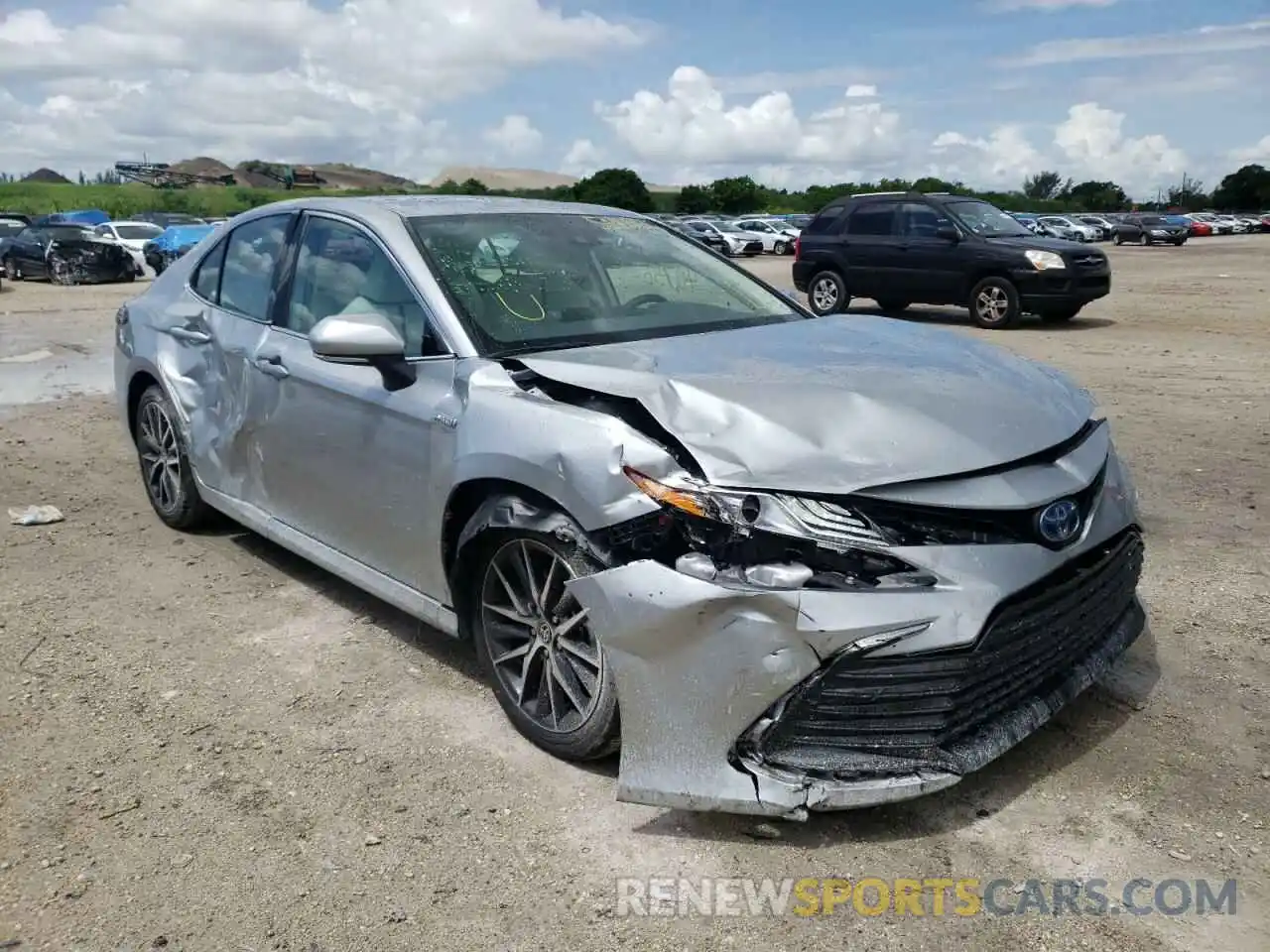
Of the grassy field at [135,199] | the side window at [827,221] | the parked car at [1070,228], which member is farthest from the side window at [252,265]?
Result: the grassy field at [135,199]

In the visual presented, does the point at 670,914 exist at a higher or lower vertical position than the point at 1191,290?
lower

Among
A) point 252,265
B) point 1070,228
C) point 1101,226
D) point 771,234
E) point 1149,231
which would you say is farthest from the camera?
point 1101,226

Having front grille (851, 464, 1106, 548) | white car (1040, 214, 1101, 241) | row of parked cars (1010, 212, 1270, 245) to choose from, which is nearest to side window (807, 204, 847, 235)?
front grille (851, 464, 1106, 548)

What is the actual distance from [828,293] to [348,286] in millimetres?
12896

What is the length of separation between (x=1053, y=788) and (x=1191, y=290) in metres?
19.3

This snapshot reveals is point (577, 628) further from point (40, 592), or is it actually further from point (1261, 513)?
point (1261, 513)

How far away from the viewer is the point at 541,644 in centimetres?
329

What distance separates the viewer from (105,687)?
12.7 ft

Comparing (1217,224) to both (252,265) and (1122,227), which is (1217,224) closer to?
(1122,227)

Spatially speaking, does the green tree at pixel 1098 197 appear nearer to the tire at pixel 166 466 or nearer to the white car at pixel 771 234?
the white car at pixel 771 234

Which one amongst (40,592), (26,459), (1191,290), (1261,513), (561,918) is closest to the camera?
(561,918)

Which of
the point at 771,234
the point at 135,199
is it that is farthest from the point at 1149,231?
the point at 135,199

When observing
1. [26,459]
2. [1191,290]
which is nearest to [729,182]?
[1191,290]

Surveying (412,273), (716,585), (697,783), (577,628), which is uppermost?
(412,273)
